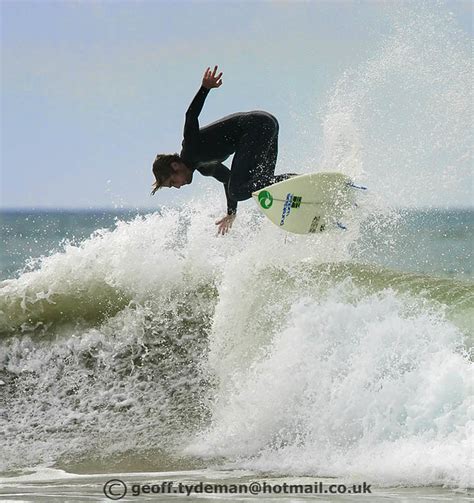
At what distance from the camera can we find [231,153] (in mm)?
7660

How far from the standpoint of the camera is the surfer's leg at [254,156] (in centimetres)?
752

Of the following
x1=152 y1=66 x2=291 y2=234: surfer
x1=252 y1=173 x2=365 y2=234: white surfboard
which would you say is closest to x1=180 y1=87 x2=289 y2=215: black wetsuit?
x1=152 y1=66 x2=291 y2=234: surfer

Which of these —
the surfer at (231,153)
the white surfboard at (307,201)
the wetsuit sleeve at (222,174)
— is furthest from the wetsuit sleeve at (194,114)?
the white surfboard at (307,201)

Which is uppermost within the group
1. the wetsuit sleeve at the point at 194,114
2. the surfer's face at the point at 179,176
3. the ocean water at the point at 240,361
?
the wetsuit sleeve at the point at 194,114

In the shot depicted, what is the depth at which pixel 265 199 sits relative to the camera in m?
7.50

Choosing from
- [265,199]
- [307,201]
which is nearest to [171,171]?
[265,199]

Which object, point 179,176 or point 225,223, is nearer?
point 179,176

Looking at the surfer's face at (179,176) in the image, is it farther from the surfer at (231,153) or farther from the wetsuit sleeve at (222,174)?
the wetsuit sleeve at (222,174)

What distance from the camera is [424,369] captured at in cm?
639

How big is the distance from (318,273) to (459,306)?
1293mm

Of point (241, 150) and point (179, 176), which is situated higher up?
point (241, 150)

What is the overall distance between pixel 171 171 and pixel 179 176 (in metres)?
0.08

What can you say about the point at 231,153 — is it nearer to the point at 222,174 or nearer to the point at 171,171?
the point at 222,174

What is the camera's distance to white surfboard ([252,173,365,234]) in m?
7.53
